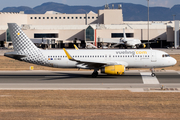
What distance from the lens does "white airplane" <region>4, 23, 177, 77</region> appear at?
122ft

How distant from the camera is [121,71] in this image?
34781 mm

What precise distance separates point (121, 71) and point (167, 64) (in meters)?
6.56

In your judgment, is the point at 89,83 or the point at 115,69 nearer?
the point at 89,83

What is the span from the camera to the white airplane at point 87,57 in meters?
37.2

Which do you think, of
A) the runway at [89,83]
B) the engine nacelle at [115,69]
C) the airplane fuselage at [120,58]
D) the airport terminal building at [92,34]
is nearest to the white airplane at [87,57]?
the airplane fuselage at [120,58]

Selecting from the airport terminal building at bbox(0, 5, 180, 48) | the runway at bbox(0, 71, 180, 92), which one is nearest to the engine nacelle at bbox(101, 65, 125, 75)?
the runway at bbox(0, 71, 180, 92)

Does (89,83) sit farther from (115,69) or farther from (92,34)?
(92,34)

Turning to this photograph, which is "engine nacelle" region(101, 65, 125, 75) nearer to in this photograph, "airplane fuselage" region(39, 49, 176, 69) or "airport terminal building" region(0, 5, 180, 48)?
"airplane fuselage" region(39, 49, 176, 69)

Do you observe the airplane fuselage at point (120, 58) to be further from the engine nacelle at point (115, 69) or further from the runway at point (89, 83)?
the runway at point (89, 83)

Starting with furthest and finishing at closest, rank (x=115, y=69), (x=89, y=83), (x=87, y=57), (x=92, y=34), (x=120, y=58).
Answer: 1. (x=92, y=34)
2. (x=87, y=57)
3. (x=120, y=58)
4. (x=115, y=69)
5. (x=89, y=83)

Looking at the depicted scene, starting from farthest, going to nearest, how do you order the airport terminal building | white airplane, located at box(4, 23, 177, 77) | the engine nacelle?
the airport terminal building < white airplane, located at box(4, 23, 177, 77) < the engine nacelle

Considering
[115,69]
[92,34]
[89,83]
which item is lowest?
[89,83]

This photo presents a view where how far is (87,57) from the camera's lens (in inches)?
1487

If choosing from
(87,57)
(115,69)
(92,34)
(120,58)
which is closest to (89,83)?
(115,69)
